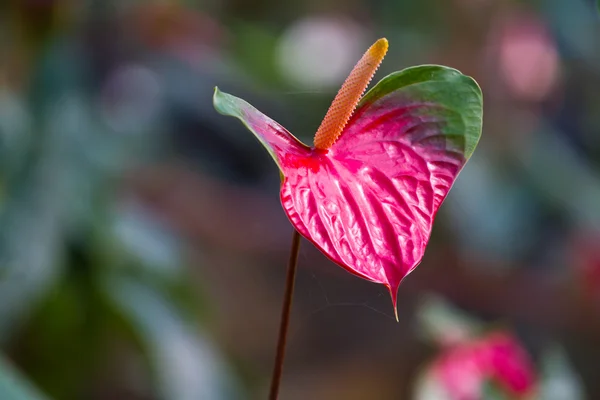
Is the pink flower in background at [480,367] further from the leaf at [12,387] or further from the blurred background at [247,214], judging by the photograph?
the leaf at [12,387]

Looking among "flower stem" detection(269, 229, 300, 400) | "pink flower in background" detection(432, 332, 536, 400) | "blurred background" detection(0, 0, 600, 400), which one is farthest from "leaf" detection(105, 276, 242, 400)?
"flower stem" detection(269, 229, 300, 400)

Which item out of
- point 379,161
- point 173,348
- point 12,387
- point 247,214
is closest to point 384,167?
point 379,161

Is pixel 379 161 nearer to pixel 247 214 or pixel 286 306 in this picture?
pixel 286 306

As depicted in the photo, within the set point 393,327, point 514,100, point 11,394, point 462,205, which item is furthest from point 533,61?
point 11,394

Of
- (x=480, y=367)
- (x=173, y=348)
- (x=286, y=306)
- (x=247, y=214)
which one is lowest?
(x=247, y=214)

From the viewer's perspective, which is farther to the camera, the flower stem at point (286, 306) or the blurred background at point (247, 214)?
the blurred background at point (247, 214)

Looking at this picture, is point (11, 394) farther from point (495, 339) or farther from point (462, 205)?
point (462, 205)

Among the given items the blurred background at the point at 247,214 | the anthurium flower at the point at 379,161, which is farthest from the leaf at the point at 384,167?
the blurred background at the point at 247,214
